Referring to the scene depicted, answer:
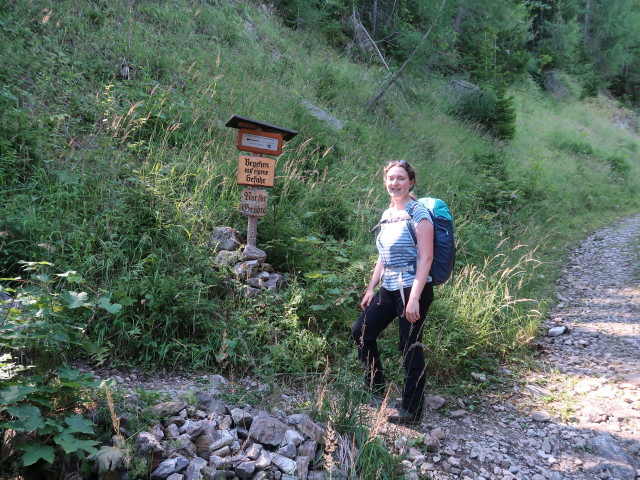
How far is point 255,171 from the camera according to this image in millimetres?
4473

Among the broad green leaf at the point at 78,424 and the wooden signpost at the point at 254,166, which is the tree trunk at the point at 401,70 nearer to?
the wooden signpost at the point at 254,166

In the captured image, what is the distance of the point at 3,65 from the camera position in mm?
5555

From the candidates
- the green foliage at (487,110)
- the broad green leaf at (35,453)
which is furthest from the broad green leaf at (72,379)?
the green foliage at (487,110)

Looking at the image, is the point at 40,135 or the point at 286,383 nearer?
the point at 286,383

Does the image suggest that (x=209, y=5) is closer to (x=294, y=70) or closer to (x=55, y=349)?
(x=294, y=70)

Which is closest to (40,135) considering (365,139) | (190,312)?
(190,312)

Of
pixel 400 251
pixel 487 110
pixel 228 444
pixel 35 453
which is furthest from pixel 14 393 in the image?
pixel 487 110

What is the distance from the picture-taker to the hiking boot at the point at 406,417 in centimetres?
329

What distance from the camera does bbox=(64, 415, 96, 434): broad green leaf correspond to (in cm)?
200

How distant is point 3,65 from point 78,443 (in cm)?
583

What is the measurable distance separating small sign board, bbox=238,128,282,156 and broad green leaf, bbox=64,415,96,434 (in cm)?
305

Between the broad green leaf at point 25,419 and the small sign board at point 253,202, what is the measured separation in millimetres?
2751

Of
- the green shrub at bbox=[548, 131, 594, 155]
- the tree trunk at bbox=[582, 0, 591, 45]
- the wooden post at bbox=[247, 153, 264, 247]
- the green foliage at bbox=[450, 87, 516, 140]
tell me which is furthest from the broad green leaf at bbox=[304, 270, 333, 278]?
the tree trunk at bbox=[582, 0, 591, 45]

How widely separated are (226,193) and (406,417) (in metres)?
3.33
